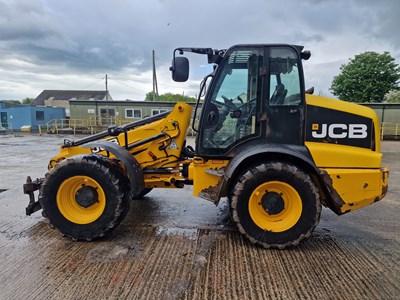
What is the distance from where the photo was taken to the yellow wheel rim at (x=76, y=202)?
3.71 meters

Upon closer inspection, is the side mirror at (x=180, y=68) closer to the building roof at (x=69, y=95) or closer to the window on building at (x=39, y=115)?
the window on building at (x=39, y=115)

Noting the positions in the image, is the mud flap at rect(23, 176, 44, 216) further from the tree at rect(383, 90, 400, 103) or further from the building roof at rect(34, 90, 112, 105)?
the building roof at rect(34, 90, 112, 105)

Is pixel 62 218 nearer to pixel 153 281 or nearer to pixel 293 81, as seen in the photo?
pixel 153 281

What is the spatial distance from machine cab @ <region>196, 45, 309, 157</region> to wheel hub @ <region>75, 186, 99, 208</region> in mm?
1454

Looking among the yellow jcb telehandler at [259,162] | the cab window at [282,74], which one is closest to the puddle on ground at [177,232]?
the yellow jcb telehandler at [259,162]

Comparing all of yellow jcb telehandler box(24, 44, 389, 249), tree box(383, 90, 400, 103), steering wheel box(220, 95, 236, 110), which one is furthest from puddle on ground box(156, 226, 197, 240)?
tree box(383, 90, 400, 103)

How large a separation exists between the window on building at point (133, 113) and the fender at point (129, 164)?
2334 centimetres

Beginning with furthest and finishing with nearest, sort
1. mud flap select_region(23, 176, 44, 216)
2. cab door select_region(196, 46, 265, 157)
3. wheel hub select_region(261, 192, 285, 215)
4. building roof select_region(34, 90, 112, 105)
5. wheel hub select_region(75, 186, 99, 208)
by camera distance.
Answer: building roof select_region(34, 90, 112, 105)
mud flap select_region(23, 176, 44, 216)
wheel hub select_region(75, 186, 99, 208)
cab door select_region(196, 46, 265, 157)
wheel hub select_region(261, 192, 285, 215)

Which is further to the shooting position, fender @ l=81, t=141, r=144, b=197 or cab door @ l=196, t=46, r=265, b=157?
fender @ l=81, t=141, r=144, b=197

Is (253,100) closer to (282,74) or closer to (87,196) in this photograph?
(282,74)

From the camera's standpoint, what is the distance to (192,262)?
126 inches

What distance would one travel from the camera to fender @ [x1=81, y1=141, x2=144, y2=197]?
3.78 m

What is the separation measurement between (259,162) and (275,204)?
531 millimetres

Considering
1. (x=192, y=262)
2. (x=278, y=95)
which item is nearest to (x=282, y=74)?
(x=278, y=95)
